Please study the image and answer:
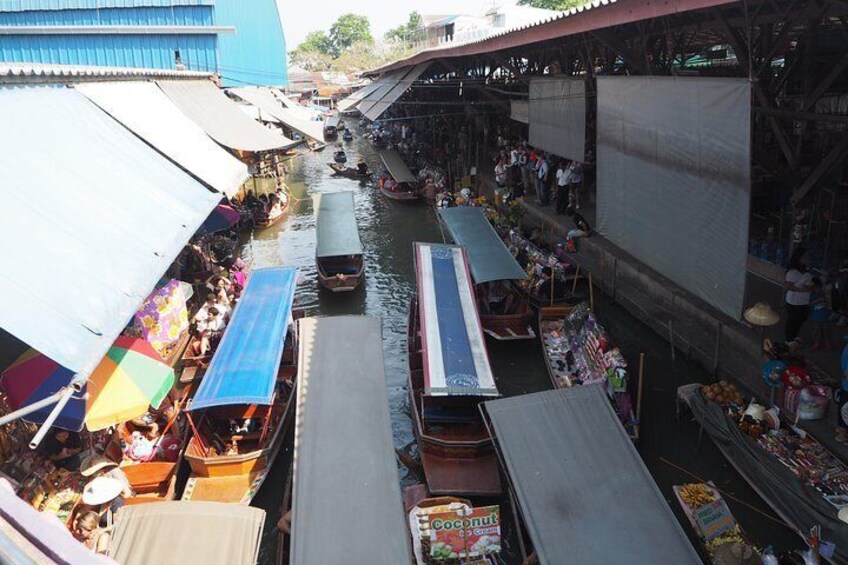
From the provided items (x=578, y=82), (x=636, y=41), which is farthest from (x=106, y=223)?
(x=636, y=41)

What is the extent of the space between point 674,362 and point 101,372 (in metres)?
9.69

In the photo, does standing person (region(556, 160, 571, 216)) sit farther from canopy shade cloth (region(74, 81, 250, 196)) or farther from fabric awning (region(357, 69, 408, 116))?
fabric awning (region(357, 69, 408, 116))

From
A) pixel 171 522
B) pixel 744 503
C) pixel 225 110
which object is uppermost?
pixel 225 110

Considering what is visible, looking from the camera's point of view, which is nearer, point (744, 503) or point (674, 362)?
point (744, 503)

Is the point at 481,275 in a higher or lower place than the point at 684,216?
lower

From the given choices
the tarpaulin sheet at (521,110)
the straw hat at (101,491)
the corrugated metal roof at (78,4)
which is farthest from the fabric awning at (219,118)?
the straw hat at (101,491)

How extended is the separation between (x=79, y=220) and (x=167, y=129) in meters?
Result: 6.61

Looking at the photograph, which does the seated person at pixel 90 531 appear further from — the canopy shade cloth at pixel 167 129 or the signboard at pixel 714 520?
the signboard at pixel 714 520

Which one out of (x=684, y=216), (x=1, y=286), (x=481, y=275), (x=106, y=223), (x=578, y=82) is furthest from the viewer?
(x=578, y=82)

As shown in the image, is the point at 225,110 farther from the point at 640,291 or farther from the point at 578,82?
the point at 640,291

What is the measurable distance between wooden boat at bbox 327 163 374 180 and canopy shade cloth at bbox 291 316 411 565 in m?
23.0

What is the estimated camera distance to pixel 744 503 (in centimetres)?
786

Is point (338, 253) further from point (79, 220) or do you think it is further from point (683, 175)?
point (79, 220)

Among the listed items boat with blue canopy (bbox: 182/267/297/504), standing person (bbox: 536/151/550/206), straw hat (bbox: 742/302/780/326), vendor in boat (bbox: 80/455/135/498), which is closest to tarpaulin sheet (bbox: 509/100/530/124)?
standing person (bbox: 536/151/550/206)
